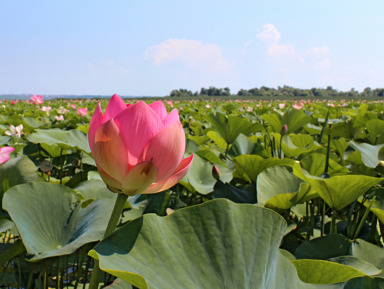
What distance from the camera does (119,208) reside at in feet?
1.28

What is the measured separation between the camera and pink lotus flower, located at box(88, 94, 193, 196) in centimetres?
39

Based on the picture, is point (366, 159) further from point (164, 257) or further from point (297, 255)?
point (164, 257)

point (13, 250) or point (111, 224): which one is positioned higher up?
point (111, 224)

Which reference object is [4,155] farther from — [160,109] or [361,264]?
[361,264]

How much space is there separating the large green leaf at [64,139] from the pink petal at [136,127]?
26.4 inches

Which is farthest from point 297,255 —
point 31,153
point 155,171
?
point 31,153

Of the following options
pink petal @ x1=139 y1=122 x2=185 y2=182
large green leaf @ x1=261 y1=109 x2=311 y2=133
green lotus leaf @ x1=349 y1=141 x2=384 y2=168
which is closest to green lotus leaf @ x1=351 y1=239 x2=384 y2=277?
green lotus leaf @ x1=349 y1=141 x2=384 y2=168

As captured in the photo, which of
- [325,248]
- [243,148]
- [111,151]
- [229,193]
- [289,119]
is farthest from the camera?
[289,119]

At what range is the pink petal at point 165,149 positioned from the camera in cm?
40

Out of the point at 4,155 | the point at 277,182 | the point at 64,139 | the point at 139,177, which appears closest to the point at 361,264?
the point at 277,182

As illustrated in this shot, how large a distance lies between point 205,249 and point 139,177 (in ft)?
0.39

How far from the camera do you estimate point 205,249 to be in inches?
16.4

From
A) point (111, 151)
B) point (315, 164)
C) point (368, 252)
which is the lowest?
point (368, 252)

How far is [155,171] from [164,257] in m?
0.10
